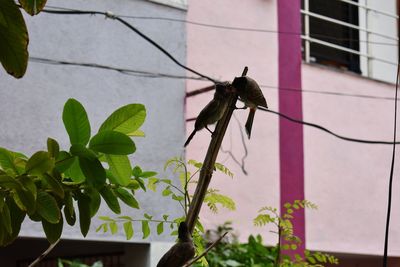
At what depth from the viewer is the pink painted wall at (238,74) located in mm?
7289

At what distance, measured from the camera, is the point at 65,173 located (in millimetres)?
1432

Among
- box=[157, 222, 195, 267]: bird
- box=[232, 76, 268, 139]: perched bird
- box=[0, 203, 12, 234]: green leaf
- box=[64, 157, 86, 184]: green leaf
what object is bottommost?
box=[157, 222, 195, 267]: bird

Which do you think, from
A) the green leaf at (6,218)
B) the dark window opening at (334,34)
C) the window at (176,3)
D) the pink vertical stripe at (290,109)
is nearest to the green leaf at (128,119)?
the green leaf at (6,218)

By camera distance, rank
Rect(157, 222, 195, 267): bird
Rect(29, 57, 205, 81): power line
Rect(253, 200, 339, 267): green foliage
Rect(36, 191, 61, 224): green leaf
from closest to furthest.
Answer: Rect(157, 222, 195, 267): bird < Rect(36, 191, 61, 224): green leaf < Rect(253, 200, 339, 267): green foliage < Rect(29, 57, 205, 81): power line

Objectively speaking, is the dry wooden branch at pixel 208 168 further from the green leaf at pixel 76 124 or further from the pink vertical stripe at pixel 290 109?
the pink vertical stripe at pixel 290 109

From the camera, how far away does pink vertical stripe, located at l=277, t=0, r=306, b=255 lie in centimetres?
779

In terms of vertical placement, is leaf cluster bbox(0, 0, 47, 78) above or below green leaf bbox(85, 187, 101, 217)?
above

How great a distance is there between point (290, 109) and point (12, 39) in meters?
6.69

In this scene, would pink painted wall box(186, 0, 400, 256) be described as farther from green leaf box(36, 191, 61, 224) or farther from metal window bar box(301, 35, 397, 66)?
green leaf box(36, 191, 61, 224)

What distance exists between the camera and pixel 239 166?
7441 mm

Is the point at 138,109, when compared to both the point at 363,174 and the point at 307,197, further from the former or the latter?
the point at 363,174

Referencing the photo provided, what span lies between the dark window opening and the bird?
297 inches

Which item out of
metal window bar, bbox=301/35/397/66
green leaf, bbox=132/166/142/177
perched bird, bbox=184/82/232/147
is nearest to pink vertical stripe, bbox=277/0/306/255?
metal window bar, bbox=301/35/397/66

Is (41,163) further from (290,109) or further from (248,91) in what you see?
(290,109)
